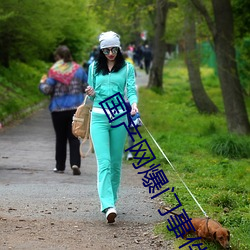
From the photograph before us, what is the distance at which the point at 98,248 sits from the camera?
6574 millimetres

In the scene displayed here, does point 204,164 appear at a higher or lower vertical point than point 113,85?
lower

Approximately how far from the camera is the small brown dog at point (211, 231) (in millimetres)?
6109

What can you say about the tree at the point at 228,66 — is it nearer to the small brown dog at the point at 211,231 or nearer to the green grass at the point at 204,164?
the green grass at the point at 204,164

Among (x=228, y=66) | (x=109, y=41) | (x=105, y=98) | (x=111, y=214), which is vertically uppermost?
(x=109, y=41)

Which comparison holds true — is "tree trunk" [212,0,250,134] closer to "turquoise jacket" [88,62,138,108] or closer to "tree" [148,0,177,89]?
"turquoise jacket" [88,62,138,108]

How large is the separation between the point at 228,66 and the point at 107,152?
9.44 metres

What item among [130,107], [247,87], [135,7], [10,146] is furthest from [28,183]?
[247,87]

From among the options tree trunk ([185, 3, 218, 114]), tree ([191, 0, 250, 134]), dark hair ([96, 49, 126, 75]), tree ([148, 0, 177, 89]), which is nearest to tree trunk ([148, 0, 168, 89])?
tree ([148, 0, 177, 89])

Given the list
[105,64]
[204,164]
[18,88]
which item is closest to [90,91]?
[105,64]

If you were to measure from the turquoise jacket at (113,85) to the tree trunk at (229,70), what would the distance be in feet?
29.2

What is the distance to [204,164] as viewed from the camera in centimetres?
1237

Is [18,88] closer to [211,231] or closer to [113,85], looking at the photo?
[113,85]

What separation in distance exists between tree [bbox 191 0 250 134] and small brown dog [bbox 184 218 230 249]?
10.3 metres

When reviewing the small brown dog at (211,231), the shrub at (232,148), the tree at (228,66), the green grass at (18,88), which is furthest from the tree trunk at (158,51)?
the small brown dog at (211,231)
